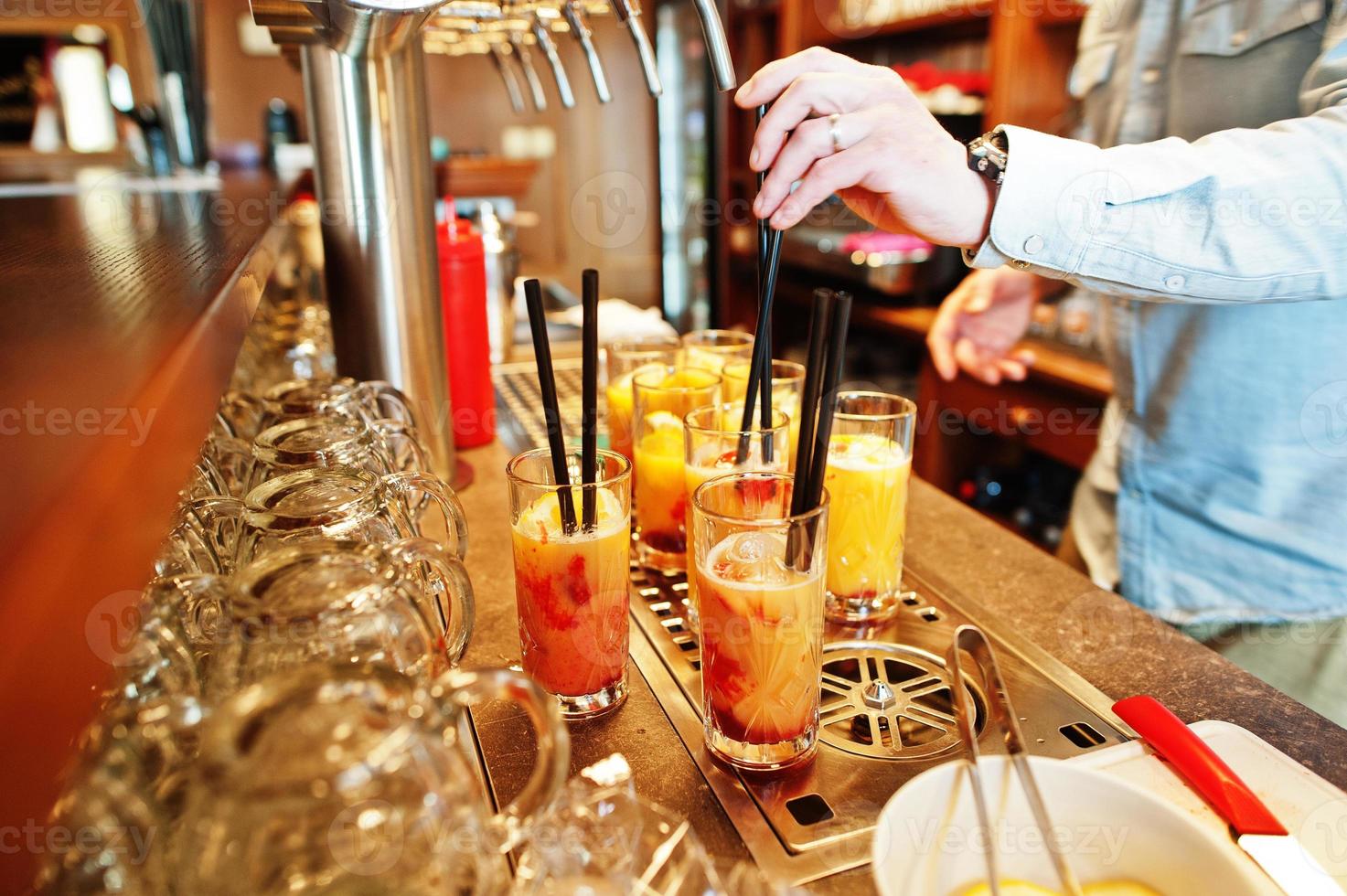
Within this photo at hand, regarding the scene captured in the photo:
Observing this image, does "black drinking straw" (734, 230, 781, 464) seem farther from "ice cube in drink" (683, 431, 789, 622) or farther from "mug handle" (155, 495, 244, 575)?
"mug handle" (155, 495, 244, 575)

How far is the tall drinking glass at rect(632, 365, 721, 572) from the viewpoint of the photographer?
1242mm

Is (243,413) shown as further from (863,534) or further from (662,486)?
(863,534)

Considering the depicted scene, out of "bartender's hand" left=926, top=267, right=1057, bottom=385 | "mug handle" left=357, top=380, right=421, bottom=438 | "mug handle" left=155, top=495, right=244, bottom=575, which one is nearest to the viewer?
"mug handle" left=155, top=495, right=244, bottom=575

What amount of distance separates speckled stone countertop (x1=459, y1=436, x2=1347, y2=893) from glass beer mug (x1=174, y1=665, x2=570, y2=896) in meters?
0.30

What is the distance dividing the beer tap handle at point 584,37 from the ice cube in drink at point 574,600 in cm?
65

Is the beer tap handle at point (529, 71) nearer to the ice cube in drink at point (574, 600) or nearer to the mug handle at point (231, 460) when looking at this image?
the mug handle at point (231, 460)

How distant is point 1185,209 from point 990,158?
249 millimetres

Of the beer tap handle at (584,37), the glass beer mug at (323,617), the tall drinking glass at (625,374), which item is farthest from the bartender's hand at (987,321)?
the glass beer mug at (323,617)

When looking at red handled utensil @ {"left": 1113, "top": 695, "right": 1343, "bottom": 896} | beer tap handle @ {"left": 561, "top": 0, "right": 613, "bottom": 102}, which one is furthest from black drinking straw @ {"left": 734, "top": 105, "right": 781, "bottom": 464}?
Answer: red handled utensil @ {"left": 1113, "top": 695, "right": 1343, "bottom": 896}

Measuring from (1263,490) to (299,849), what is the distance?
1472mm

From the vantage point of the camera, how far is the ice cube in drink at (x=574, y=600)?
886mm

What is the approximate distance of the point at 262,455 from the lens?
92cm

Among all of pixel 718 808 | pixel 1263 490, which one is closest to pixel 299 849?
pixel 718 808

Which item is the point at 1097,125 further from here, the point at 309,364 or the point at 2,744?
the point at 2,744
